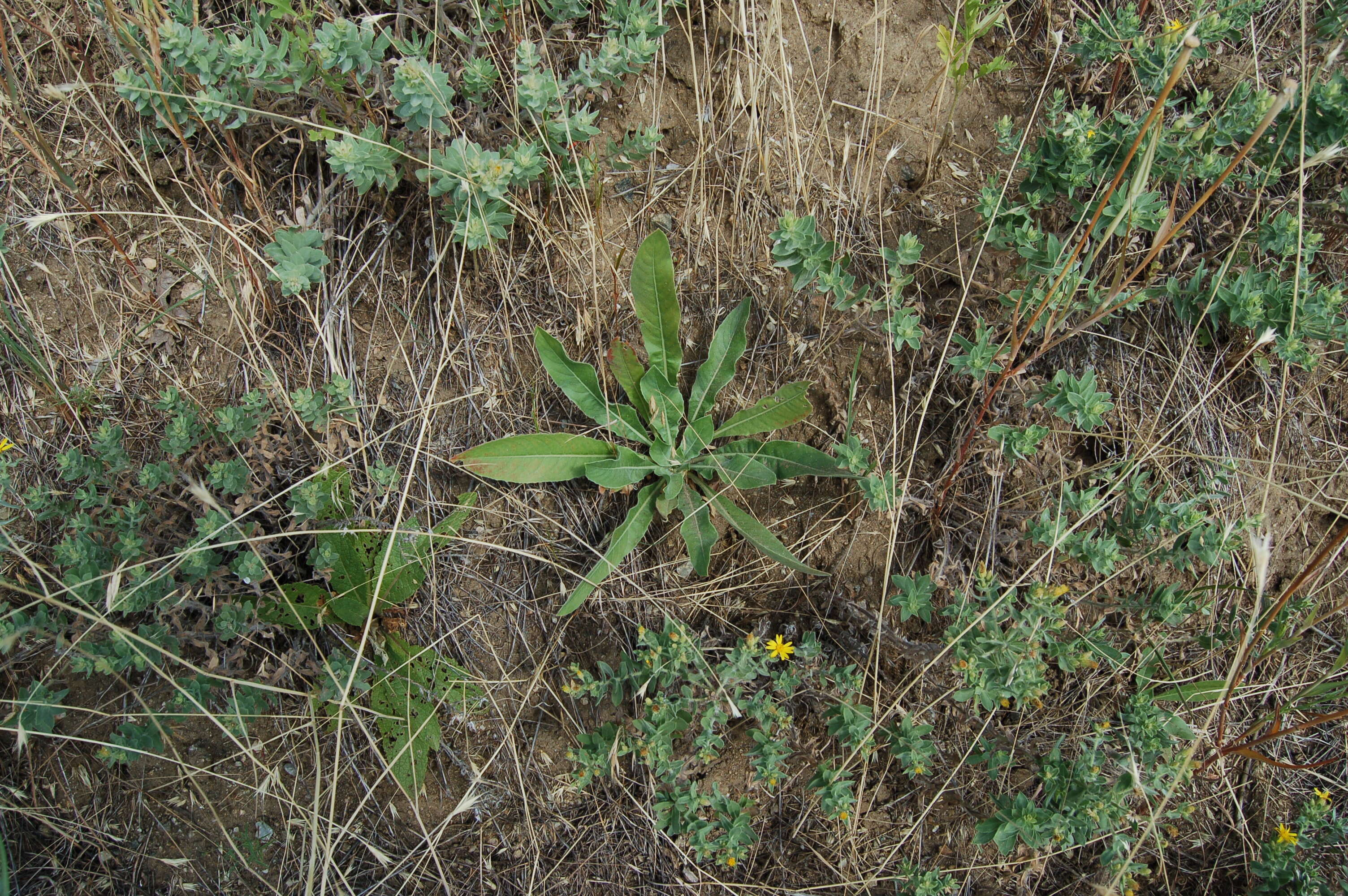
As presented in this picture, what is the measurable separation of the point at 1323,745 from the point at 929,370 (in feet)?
5.93

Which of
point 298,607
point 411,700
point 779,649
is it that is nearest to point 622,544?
point 779,649

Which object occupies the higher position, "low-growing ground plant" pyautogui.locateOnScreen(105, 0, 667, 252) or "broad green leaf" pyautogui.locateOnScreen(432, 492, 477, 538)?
"low-growing ground plant" pyautogui.locateOnScreen(105, 0, 667, 252)

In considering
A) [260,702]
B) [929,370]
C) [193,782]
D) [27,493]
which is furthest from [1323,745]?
[27,493]

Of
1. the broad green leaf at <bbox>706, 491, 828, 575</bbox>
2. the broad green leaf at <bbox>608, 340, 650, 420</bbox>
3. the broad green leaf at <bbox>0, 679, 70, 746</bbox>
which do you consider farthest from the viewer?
the broad green leaf at <bbox>608, 340, 650, 420</bbox>

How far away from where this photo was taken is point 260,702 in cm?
261

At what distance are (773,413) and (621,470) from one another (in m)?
0.54

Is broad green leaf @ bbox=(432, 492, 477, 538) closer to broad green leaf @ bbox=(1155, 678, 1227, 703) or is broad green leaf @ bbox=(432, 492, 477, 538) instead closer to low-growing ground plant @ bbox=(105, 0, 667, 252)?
low-growing ground plant @ bbox=(105, 0, 667, 252)

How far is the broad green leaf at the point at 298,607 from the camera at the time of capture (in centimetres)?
266

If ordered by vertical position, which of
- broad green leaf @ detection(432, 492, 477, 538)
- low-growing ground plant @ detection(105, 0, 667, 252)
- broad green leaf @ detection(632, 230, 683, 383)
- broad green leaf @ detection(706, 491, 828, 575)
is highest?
low-growing ground plant @ detection(105, 0, 667, 252)

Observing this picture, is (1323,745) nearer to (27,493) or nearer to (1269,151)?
(1269,151)

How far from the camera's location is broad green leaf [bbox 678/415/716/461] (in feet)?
9.00

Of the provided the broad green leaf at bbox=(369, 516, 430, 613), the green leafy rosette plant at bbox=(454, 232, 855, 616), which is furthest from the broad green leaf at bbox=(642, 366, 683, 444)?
the broad green leaf at bbox=(369, 516, 430, 613)

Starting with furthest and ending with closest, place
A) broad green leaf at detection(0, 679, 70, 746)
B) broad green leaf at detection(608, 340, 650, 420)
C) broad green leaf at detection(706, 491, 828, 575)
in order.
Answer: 1. broad green leaf at detection(608, 340, 650, 420)
2. broad green leaf at detection(706, 491, 828, 575)
3. broad green leaf at detection(0, 679, 70, 746)

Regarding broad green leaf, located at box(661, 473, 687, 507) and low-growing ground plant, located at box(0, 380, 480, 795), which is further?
broad green leaf, located at box(661, 473, 687, 507)
